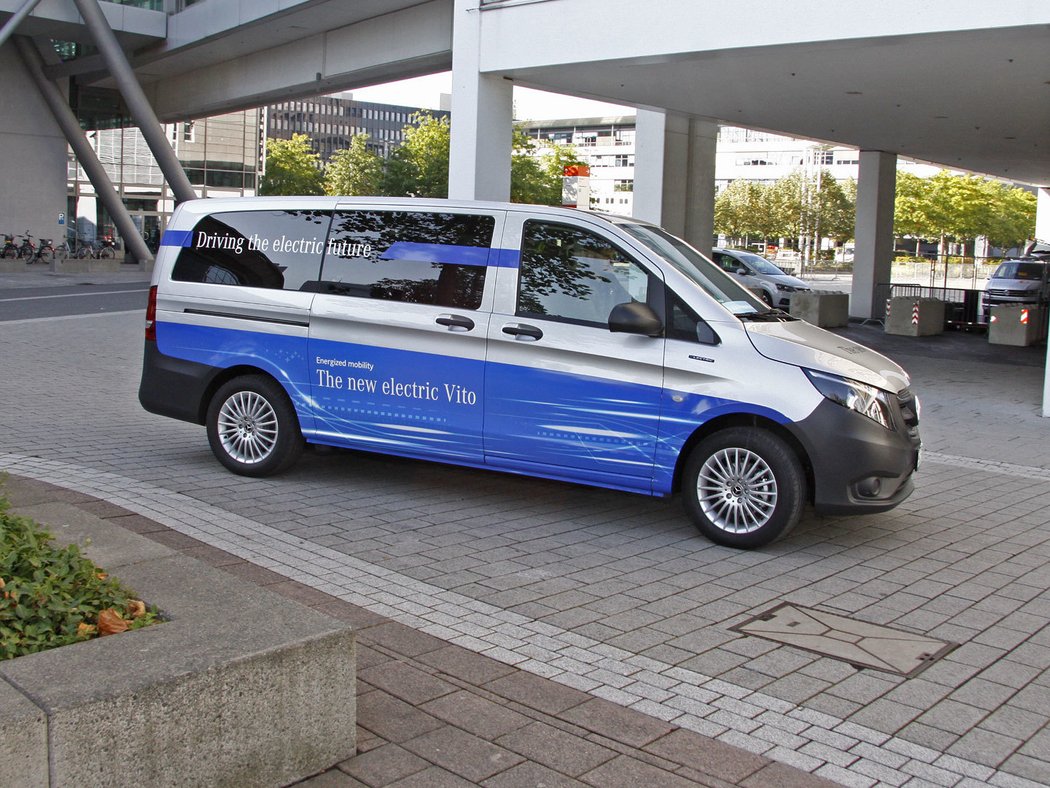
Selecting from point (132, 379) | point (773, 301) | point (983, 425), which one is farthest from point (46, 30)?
point (983, 425)

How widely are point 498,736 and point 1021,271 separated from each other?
32.0m

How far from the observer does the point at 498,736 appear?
4.07 metres

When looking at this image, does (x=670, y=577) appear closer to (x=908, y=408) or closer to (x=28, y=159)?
(x=908, y=408)

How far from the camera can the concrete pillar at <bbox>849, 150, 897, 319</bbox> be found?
29688 mm

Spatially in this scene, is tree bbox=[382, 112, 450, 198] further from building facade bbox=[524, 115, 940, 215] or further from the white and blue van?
the white and blue van

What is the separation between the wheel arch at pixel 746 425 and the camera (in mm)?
6758

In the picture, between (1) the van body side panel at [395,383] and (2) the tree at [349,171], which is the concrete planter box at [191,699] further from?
(2) the tree at [349,171]

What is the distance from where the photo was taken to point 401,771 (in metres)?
3.75

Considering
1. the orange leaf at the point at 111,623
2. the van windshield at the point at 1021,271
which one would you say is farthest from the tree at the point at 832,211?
the orange leaf at the point at 111,623

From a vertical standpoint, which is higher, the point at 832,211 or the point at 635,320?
the point at 832,211

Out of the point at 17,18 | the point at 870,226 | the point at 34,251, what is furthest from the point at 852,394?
the point at 34,251

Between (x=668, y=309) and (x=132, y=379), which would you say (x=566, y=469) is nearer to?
(x=668, y=309)

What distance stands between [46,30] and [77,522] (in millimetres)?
38808

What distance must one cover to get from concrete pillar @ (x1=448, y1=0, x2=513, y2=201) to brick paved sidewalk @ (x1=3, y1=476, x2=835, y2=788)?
13409 millimetres
